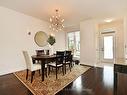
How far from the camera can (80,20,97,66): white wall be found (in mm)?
6130

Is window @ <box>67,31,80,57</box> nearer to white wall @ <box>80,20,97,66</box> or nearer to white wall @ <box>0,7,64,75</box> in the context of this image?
white wall @ <box>80,20,97,66</box>

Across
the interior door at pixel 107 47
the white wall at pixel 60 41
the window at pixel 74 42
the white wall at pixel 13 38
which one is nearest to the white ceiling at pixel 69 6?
the white wall at pixel 13 38

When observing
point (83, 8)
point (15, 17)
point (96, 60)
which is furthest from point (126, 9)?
point (15, 17)

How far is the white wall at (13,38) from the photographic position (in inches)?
171

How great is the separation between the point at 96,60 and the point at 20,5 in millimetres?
4689

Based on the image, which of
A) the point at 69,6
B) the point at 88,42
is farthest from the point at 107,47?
the point at 69,6

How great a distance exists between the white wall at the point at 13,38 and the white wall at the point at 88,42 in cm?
295

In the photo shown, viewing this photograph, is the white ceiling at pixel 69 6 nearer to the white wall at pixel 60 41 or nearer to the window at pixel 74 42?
the white wall at pixel 60 41

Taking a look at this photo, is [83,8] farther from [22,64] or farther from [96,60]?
[22,64]

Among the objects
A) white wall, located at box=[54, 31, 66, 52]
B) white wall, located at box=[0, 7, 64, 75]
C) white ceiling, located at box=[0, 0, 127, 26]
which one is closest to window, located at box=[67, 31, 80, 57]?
white wall, located at box=[54, 31, 66, 52]

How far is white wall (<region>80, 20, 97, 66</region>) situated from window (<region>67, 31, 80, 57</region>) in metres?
1.59

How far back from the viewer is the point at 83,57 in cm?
662

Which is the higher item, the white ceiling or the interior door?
the white ceiling

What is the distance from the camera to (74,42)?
8469 millimetres
